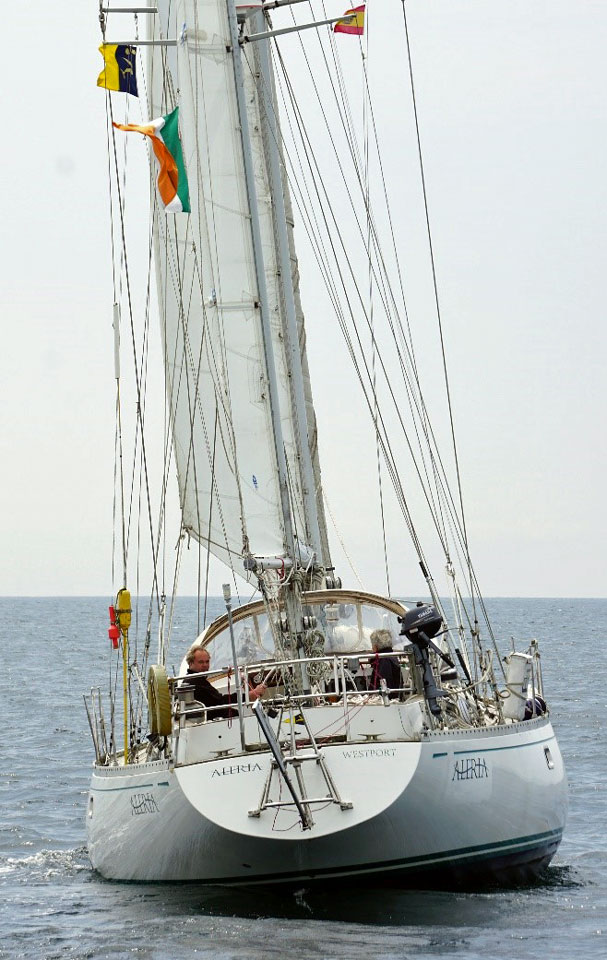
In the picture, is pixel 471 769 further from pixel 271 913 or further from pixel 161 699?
pixel 161 699

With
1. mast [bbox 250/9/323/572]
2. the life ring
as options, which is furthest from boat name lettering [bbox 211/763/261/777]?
mast [bbox 250/9/323/572]

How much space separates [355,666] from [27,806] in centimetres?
645

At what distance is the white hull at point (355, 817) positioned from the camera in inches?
474

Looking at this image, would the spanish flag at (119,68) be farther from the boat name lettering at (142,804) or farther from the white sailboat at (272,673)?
the boat name lettering at (142,804)

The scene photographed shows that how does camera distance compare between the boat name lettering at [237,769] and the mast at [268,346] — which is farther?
the mast at [268,346]

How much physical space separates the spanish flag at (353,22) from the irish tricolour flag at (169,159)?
3.51 metres

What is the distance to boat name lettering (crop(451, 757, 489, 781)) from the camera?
1274 cm

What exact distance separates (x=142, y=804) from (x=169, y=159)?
6.35 metres

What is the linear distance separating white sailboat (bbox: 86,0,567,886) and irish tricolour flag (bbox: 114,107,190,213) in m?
0.73

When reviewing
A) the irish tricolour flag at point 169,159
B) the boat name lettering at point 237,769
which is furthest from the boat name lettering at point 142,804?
Answer: the irish tricolour flag at point 169,159

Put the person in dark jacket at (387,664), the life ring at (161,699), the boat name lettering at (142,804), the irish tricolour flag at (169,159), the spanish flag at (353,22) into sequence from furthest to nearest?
the spanish flag at (353,22), the irish tricolour flag at (169,159), the person in dark jacket at (387,664), the life ring at (161,699), the boat name lettering at (142,804)

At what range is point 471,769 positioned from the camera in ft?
42.4

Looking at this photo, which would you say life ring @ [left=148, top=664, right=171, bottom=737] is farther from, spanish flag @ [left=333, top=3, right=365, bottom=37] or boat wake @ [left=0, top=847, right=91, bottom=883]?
spanish flag @ [left=333, top=3, right=365, bottom=37]

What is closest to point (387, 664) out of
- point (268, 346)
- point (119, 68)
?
point (268, 346)
